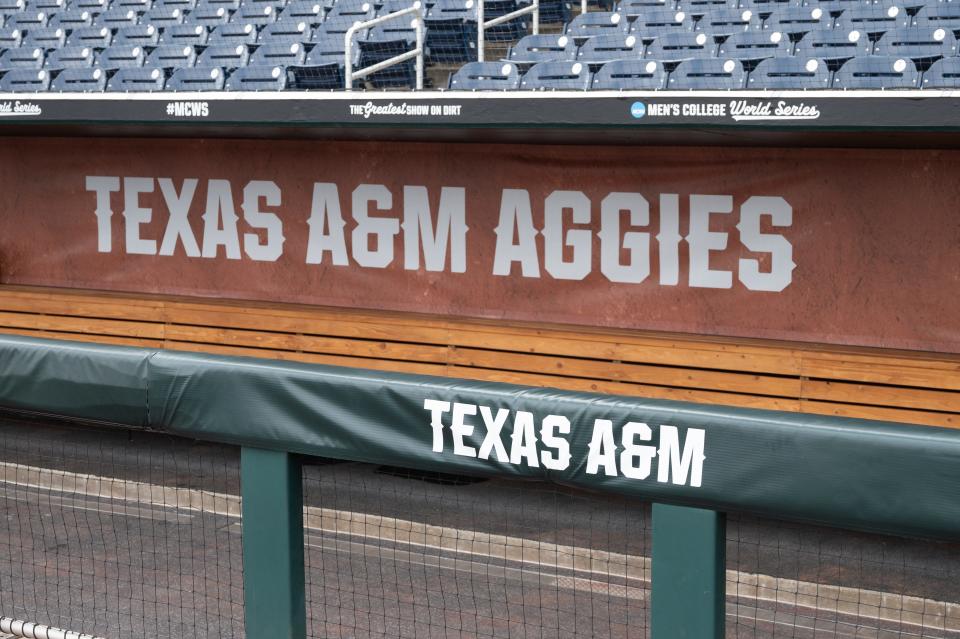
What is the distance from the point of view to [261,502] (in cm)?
324

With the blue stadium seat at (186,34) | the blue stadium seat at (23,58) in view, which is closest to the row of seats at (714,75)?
the blue stadium seat at (186,34)

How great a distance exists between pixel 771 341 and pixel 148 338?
A: 529cm

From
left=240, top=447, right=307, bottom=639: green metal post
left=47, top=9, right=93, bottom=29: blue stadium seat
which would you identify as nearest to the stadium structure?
left=240, top=447, right=307, bottom=639: green metal post

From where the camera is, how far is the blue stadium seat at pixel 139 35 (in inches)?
523

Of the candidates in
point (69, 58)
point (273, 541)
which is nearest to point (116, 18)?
point (69, 58)

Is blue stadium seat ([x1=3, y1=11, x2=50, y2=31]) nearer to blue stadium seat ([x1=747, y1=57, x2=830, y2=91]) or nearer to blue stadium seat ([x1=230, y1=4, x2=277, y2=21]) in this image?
blue stadium seat ([x1=230, y1=4, x2=277, y2=21])

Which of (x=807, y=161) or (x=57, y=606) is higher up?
(x=807, y=161)

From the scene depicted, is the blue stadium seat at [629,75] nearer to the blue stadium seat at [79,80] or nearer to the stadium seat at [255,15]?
the stadium seat at [255,15]

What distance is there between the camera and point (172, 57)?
41.5 ft

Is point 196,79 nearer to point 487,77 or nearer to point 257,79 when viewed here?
point 257,79

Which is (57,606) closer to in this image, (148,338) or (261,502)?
(261,502)

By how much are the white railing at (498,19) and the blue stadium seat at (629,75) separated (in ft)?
4.77

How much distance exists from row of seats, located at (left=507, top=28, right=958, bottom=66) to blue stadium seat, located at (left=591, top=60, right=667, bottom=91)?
32 centimetres

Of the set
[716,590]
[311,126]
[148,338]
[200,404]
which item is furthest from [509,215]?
[716,590]
